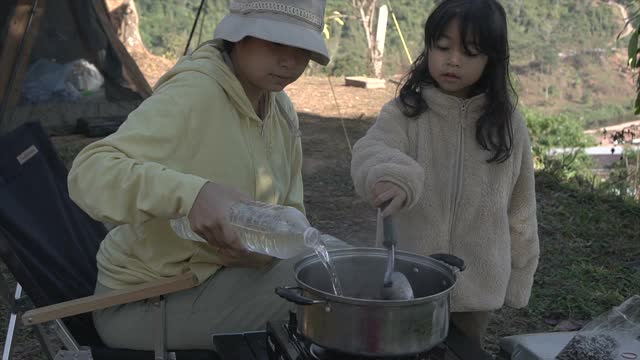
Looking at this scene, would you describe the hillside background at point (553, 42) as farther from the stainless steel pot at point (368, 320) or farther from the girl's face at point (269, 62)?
the stainless steel pot at point (368, 320)

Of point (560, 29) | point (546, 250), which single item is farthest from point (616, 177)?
point (560, 29)

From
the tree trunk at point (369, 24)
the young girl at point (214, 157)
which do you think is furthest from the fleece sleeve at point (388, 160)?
the tree trunk at point (369, 24)

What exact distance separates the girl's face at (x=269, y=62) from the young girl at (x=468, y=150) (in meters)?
0.32

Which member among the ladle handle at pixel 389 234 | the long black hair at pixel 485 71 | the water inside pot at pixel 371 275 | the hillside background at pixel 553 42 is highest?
the long black hair at pixel 485 71

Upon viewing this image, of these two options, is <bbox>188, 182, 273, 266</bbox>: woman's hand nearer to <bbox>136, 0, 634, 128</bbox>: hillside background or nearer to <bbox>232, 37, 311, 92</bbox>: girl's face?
<bbox>232, 37, 311, 92</bbox>: girl's face

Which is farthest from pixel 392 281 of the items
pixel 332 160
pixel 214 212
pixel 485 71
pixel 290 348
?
pixel 332 160

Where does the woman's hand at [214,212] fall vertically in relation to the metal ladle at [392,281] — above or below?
above

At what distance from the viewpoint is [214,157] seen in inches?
75.4

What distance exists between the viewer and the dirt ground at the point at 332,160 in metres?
3.72

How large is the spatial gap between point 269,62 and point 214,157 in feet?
0.92

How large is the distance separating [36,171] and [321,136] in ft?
17.5

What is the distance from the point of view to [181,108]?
5.97 feet

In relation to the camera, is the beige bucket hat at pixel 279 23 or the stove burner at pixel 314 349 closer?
the stove burner at pixel 314 349

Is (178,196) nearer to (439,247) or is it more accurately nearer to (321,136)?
(439,247)
